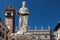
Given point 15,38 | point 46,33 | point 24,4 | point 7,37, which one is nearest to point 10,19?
point 7,37

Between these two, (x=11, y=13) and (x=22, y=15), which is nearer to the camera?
(x=22, y=15)

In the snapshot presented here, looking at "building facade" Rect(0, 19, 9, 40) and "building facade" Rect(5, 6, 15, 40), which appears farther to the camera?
"building facade" Rect(5, 6, 15, 40)

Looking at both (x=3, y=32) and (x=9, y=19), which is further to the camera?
(x=9, y=19)

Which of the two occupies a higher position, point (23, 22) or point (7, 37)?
point (23, 22)

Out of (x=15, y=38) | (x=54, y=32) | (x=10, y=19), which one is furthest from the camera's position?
(x=10, y=19)

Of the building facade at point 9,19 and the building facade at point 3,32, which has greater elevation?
the building facade at point 9,19

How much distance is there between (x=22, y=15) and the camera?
26812mm

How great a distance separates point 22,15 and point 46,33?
36195mm

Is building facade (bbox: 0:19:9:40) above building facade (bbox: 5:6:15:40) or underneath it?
underneath

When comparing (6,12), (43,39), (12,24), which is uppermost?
(6,12)

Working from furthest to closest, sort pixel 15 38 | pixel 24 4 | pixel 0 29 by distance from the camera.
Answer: pixel 0 29
pixel 24 4
pixel 15 38

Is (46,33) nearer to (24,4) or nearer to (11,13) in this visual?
(11,13)

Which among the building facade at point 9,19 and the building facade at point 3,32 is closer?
the building facade at point 3,32

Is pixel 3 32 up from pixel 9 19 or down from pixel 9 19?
down
